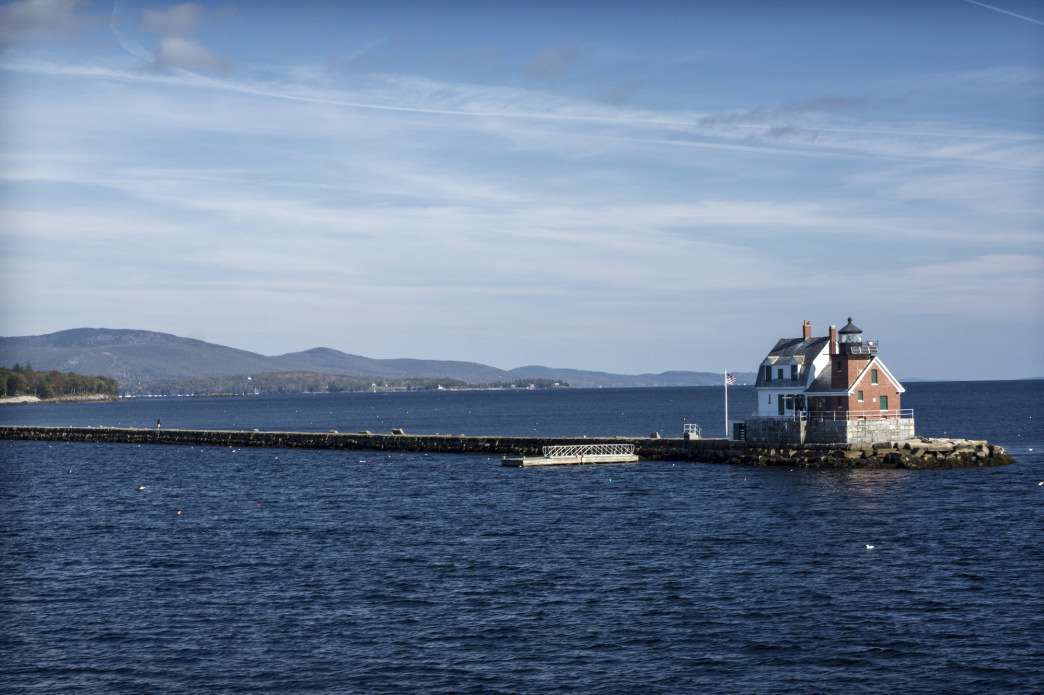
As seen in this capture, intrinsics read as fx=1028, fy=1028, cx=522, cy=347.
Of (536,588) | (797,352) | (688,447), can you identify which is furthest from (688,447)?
(536,588)

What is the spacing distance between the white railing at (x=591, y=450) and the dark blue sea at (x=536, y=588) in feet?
62.9

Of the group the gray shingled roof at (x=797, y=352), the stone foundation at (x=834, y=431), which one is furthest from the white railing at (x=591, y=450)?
the gray shingled roof at (x=797, y=352)

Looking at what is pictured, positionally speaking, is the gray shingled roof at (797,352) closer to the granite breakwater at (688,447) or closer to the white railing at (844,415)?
the white railing at (844,415)

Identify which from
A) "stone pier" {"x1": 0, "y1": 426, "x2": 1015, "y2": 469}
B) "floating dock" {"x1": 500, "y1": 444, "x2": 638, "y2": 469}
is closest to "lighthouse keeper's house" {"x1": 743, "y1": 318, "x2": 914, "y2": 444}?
"stone pier" {"x1": 0, "y1": 426, "x2": 1015, "y2": 469}

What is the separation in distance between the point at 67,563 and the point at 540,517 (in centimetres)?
→ 2712

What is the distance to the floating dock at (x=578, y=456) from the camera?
98688mm

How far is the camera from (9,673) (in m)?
33.1

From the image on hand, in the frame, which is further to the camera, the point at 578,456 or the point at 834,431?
the point at 578,456

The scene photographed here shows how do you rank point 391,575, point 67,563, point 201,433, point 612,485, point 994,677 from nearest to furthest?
1. point 994,677
2. point 391,575
3. point 67,563
4. point 612,485
5. point 201,433

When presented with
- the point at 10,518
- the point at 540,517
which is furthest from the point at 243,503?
the point at 540,517

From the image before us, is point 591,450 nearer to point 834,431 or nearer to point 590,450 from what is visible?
point 590,450

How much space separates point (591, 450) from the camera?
103250 millimetres

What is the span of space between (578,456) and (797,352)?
22.9 meters

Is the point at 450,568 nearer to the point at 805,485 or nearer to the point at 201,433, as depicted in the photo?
the point at 805,485
